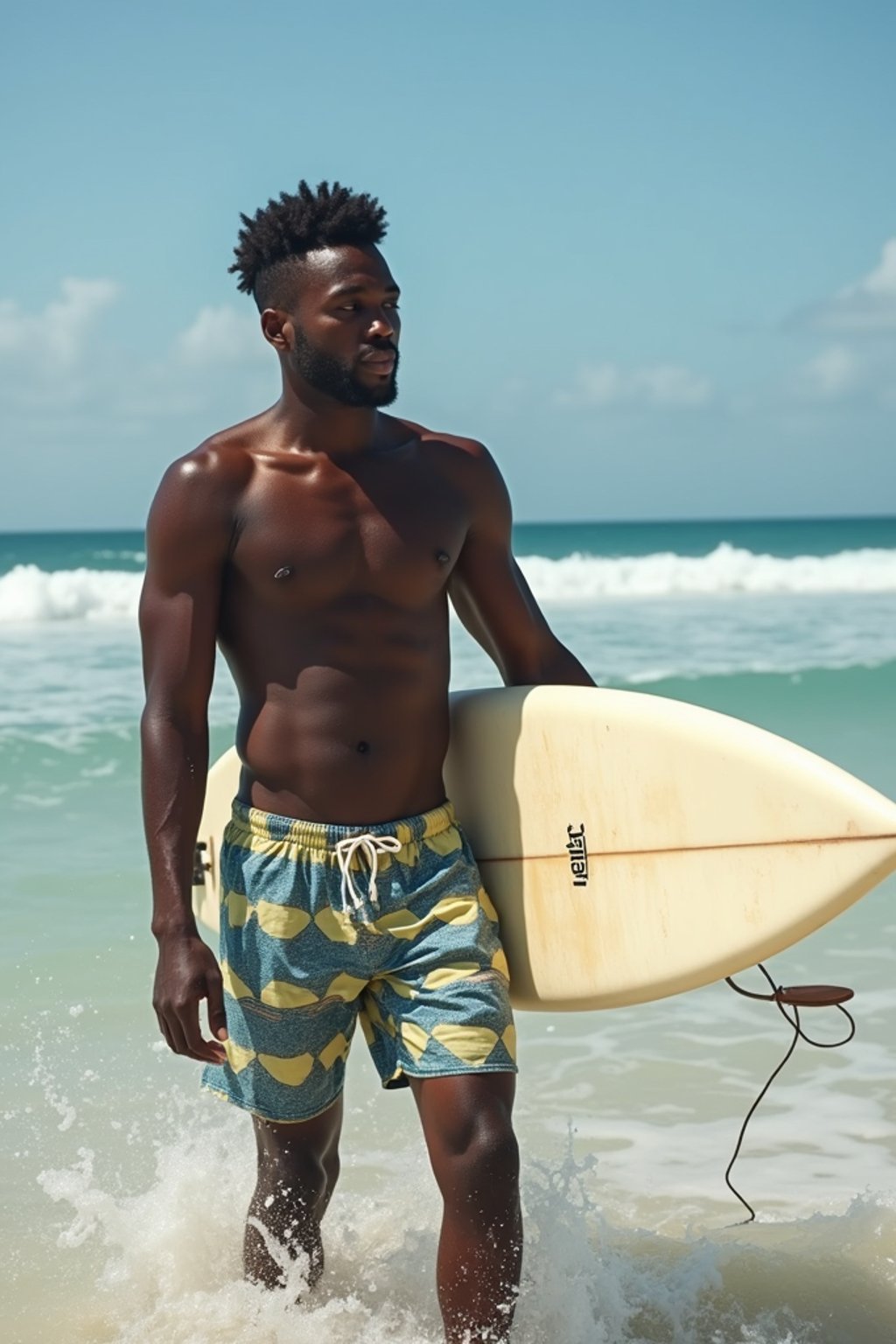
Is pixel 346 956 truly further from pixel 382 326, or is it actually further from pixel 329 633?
pixel 382 326

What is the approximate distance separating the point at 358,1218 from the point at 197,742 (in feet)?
4.23

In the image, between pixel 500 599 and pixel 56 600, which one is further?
pixel 56 600

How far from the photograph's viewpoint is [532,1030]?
15.4 ft

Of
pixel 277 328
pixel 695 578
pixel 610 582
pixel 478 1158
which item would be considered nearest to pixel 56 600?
pixel 610 582

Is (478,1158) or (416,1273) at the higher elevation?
(478,1158)

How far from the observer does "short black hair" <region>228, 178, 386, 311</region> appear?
267 centimetres

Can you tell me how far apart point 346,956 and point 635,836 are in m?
0.59

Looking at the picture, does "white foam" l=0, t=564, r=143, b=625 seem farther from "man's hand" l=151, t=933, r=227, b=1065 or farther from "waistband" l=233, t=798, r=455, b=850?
"man's hand" l=151, t=933, r=227, b=1065

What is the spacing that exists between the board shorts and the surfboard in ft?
0.66

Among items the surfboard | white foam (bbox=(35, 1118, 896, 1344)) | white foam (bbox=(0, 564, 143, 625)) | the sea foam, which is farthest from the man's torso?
the sea foam

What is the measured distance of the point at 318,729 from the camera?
2631mm

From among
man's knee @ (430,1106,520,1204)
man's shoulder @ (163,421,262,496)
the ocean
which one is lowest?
the ocean

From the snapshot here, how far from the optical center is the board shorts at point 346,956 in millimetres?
2562

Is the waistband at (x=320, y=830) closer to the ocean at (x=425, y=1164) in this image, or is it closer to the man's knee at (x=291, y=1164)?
the man's knee at (x=291, y=1164)
